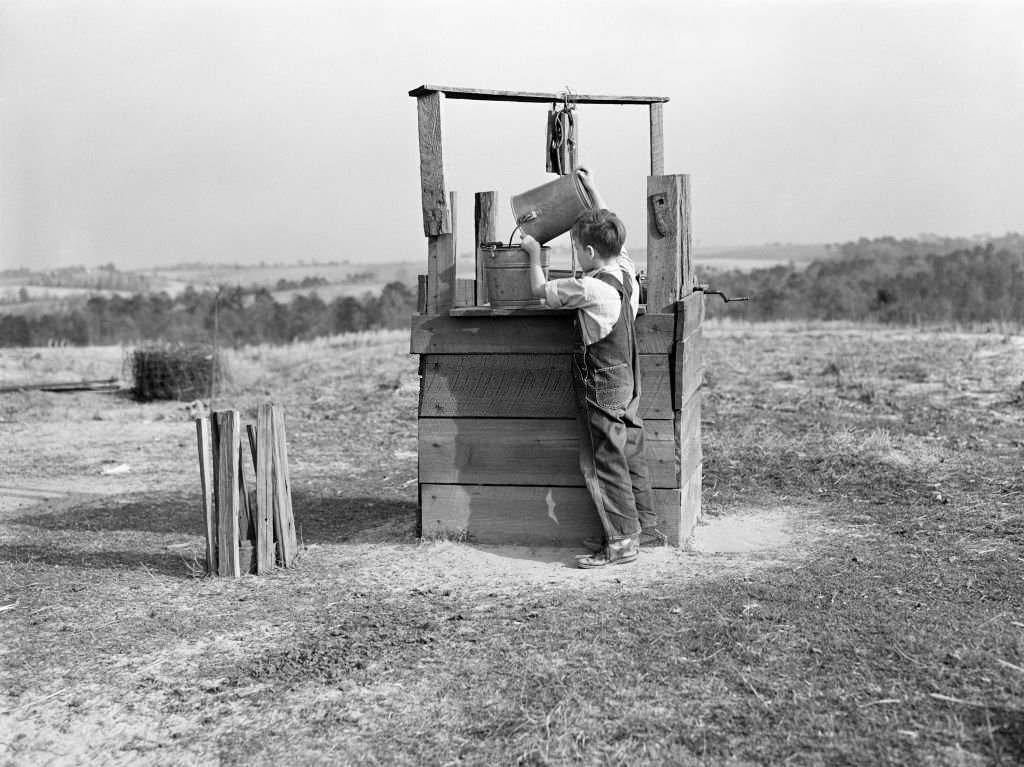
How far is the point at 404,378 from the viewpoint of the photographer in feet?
45.4

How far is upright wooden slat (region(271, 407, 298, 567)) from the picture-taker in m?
5.78

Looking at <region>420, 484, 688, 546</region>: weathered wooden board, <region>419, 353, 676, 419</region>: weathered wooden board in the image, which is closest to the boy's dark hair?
<region>419, 353, 676, 419</region>: weathered wooden board

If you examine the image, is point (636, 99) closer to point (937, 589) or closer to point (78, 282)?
point (937, 589)

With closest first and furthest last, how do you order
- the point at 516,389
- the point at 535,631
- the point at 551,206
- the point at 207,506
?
the point at 535,631 < the point at 207,506 < the point at 551,206 < the point at 516,389

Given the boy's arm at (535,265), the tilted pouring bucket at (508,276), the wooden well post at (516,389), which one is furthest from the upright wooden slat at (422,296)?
the boy's arm at (535,265)

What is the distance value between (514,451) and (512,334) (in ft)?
2.03

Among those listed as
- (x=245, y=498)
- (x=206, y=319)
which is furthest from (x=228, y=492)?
(x=206, y=319)

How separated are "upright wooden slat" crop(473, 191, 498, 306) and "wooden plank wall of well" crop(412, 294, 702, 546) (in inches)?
6.7

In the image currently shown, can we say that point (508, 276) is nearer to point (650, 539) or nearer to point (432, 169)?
point (432, 169)

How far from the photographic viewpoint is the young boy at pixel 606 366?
5.52m

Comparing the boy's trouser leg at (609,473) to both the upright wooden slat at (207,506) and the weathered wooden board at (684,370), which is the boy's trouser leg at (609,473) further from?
the upright wooden slat at (207,506)

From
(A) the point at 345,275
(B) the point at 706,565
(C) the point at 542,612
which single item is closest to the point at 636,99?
(B) the point at 706,565

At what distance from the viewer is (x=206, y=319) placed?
1134 inches

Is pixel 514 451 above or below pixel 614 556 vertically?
above
